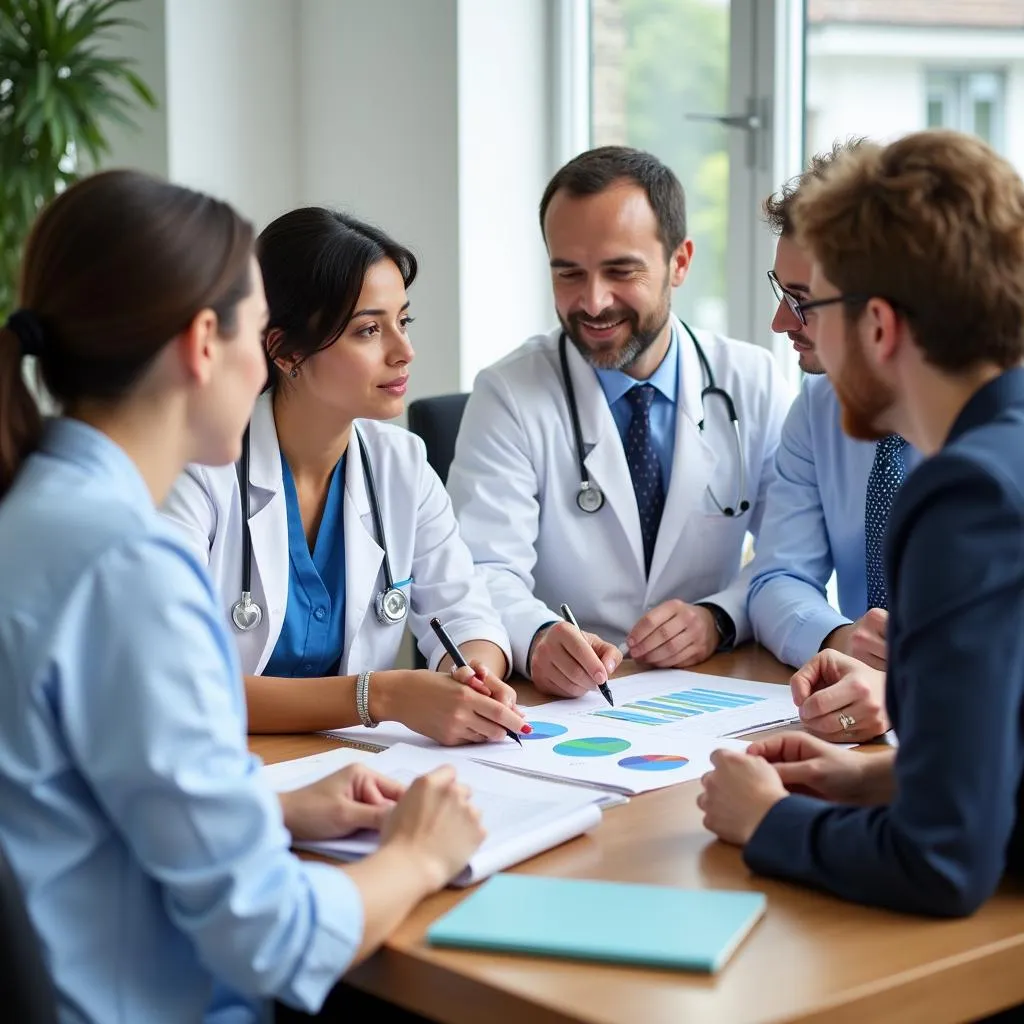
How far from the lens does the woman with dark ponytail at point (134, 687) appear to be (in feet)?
3.34

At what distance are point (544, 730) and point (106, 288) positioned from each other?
813 millimetres

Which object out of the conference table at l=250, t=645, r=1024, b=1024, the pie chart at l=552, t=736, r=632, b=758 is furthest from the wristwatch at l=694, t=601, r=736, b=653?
the conference table at l=250, t=645, r=1024, b=1024

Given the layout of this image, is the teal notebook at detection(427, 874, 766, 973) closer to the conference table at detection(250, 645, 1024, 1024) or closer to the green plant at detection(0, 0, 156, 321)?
the conference table at detection(250, 645, 1024, 1024)

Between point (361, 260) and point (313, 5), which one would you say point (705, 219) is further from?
point (361, 260)


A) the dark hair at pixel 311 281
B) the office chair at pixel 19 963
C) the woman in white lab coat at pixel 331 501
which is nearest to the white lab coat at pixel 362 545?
the woman in white lab coat at pixel 331 501

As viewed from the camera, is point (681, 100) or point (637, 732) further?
point (681, 100)

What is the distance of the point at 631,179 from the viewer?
2592mm

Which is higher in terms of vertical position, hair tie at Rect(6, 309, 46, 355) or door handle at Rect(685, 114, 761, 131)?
door handle at Rect(685, 114, 761, 131)

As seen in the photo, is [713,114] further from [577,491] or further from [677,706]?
[677,706]

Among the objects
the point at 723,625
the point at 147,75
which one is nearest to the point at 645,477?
the point at 723,625

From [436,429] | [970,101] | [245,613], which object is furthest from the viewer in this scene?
[970,101]

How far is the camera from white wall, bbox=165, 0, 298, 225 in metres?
4.06

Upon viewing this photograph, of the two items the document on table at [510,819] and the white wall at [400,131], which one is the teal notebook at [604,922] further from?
the white wall at [400,131]

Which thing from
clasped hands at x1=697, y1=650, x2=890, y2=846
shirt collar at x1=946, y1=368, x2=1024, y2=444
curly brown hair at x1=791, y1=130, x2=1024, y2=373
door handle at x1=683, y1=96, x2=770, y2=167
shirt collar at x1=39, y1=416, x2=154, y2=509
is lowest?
clasped hands at x1=697, y1=650, x2=890, y2=846
